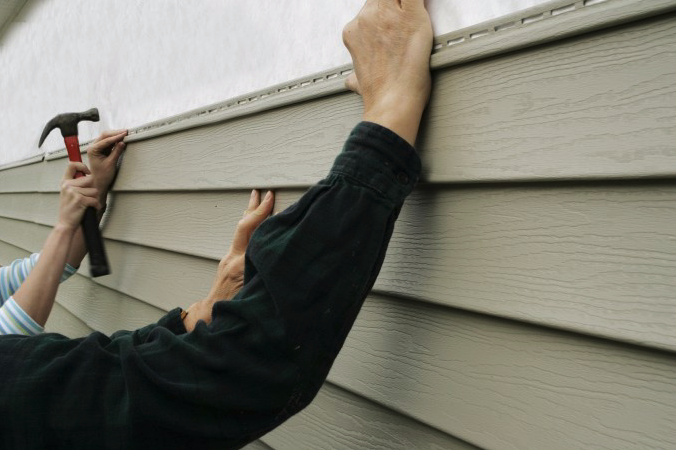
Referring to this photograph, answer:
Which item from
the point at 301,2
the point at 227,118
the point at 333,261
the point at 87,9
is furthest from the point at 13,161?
the point at 333,261

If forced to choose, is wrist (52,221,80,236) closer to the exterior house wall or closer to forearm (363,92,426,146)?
the exterior house wall

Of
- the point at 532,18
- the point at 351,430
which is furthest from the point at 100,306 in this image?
the point at 532,18

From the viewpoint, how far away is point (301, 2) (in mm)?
1418

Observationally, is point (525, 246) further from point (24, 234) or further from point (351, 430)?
point (24, 234)

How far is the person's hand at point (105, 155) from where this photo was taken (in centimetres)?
237

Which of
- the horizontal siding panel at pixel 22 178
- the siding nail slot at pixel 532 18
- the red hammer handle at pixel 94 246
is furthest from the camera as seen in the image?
the horizontal siding panel at pixel 22 178

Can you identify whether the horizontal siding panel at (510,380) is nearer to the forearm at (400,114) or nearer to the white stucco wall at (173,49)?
the forearm at (400,114)

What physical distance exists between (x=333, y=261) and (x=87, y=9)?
8.86ft

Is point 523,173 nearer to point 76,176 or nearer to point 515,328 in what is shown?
point 515,328

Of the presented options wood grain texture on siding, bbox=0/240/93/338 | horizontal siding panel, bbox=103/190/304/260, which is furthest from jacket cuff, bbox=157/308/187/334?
wood grain texture on siding, bbox=0/240/93/338

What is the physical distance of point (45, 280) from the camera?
184 cm

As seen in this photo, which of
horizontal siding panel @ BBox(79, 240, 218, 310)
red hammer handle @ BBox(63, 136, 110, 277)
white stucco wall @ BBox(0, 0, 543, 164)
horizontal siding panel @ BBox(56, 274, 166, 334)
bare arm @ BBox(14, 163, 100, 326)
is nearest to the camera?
white stucco wall @ BBox(0, 0, 543, 164)

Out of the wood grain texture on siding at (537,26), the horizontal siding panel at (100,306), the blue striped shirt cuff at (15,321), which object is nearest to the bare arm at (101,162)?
the horizontal siding panel at (100,306)

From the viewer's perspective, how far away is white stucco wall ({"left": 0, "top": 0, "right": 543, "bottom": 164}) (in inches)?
52.6
